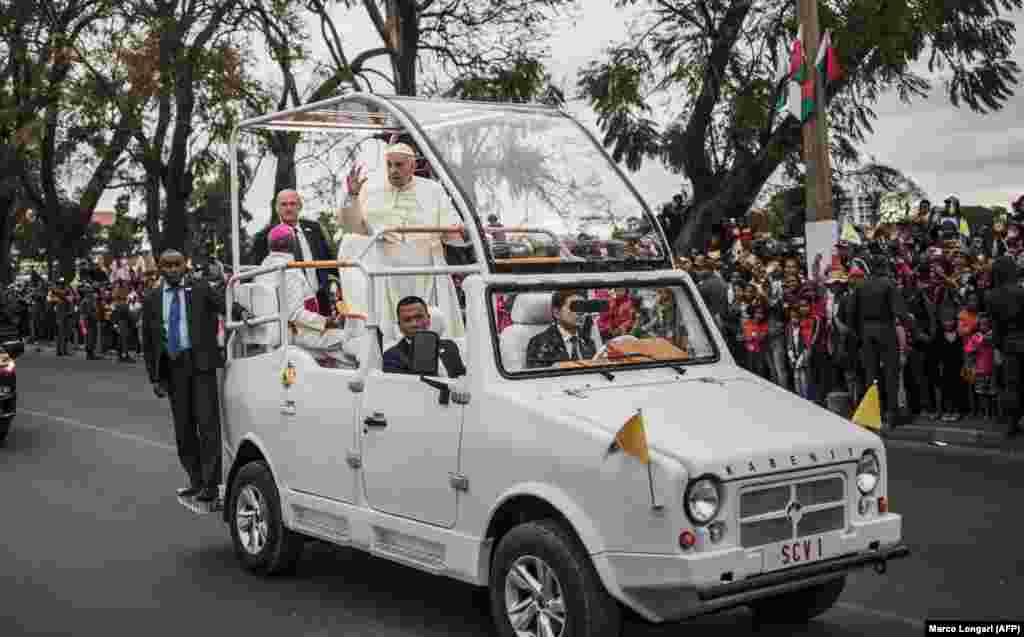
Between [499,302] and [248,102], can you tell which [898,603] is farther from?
[248,102]

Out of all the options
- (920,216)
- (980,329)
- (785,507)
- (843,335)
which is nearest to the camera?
(785,507)

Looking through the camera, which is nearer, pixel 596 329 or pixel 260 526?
pixel 596 329

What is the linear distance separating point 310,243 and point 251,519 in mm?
2335

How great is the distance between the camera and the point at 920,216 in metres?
18.7

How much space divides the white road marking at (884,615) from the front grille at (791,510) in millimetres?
1050

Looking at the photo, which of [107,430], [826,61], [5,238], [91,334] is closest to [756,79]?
[826,61]

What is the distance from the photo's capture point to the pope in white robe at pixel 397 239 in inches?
303

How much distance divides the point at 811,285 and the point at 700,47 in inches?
318

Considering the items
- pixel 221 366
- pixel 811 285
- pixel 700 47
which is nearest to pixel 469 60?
pixel 700 47

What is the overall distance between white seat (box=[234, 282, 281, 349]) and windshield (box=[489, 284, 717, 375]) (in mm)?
2257

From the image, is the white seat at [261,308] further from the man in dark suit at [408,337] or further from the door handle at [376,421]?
the door handle at [376,421]

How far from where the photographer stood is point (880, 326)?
1443cm

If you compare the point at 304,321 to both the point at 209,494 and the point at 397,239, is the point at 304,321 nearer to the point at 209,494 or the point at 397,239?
the point at 397,239

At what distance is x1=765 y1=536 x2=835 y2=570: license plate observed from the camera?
18.4ft
